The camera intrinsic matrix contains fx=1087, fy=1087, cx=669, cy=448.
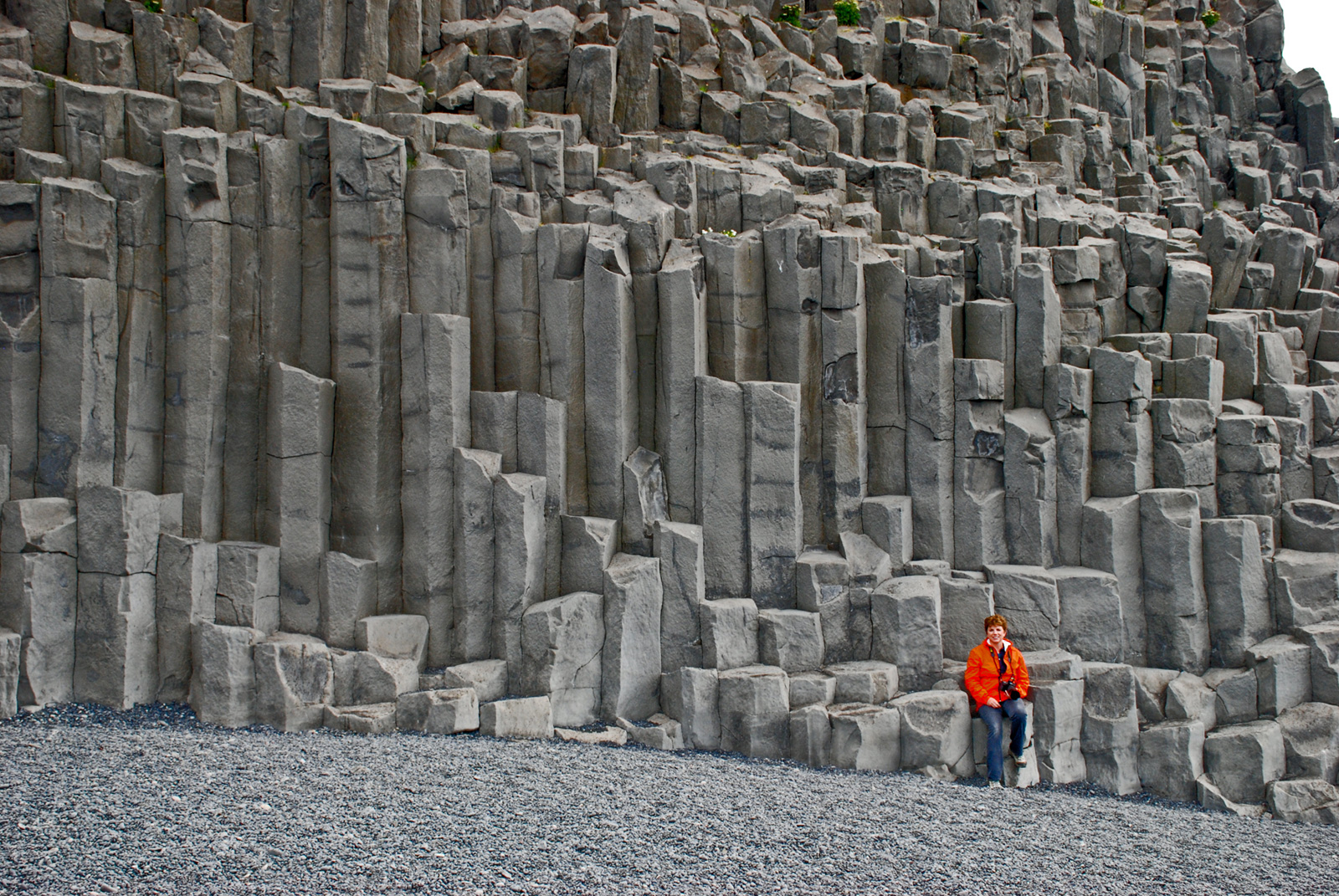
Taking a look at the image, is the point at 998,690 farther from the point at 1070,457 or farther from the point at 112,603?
the point at 112,603

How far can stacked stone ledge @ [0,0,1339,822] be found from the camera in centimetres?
1154

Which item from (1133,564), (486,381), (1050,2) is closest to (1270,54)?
(1050,2)

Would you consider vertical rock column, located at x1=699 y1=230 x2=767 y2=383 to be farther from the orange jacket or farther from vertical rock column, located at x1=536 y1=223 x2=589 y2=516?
the orange jacket

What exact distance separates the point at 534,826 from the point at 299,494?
17.4ft

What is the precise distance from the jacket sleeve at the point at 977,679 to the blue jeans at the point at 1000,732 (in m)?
0.11

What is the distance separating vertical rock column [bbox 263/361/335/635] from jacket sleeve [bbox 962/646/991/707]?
7.07 meters

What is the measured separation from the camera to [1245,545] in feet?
42.3

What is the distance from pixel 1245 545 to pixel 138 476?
41.8ft

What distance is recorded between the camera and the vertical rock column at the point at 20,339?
38.0ft

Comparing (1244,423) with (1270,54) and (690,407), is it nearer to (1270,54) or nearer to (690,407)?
(690,407)

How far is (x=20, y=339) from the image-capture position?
11672 millimetres

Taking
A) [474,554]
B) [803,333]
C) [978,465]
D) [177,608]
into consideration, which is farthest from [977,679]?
[177,608]

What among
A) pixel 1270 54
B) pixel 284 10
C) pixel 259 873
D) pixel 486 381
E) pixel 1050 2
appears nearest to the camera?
pixel 259 873

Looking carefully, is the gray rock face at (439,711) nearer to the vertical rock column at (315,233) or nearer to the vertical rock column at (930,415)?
the vertical rock column at (315,233)
